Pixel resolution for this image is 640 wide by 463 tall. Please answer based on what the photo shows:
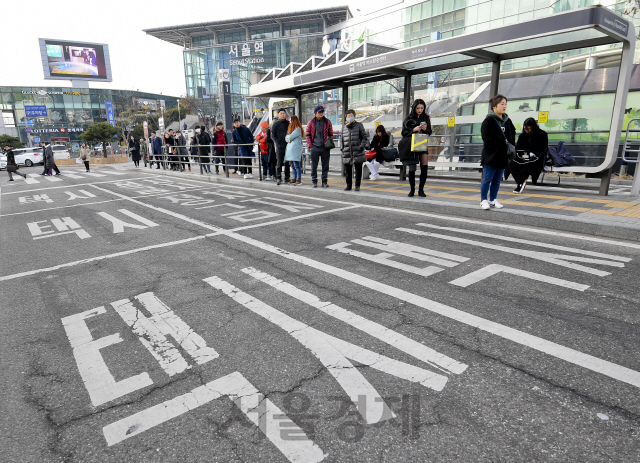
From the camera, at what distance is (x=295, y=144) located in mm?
10297

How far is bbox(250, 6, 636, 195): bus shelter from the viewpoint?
666 cm

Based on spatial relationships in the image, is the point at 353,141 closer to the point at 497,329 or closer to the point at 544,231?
the point at 544,231

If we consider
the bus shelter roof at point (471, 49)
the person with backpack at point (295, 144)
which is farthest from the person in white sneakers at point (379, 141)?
the person with backpack at point (295, 144)

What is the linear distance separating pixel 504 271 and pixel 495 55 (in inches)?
274

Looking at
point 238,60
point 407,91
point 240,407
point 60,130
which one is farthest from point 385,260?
point 60,130

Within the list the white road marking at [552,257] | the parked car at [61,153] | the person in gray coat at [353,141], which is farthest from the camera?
the parked car at [61,153]

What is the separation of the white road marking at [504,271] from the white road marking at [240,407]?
219 cm

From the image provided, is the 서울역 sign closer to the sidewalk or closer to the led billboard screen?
the led billboard screen

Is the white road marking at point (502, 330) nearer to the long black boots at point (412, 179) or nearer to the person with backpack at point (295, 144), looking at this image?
the long black boots at point (412, 179)

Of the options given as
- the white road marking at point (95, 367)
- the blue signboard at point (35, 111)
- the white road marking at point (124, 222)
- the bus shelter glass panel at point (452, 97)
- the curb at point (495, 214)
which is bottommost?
the white road marking at point (124, 222)

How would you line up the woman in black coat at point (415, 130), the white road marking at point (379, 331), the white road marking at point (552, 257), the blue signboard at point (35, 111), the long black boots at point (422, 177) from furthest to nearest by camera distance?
the blue signboard at point (35, 111), the long black boots at point (422, 177), the woman in black coat at point (415, 130), the white road marking at point (552, 257), the white road marking at point (379, 331)

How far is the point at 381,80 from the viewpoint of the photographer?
1171 centimetres

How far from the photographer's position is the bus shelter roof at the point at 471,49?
6566 millimetres

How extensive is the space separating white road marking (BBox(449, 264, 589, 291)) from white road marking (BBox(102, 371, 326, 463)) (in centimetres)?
219
